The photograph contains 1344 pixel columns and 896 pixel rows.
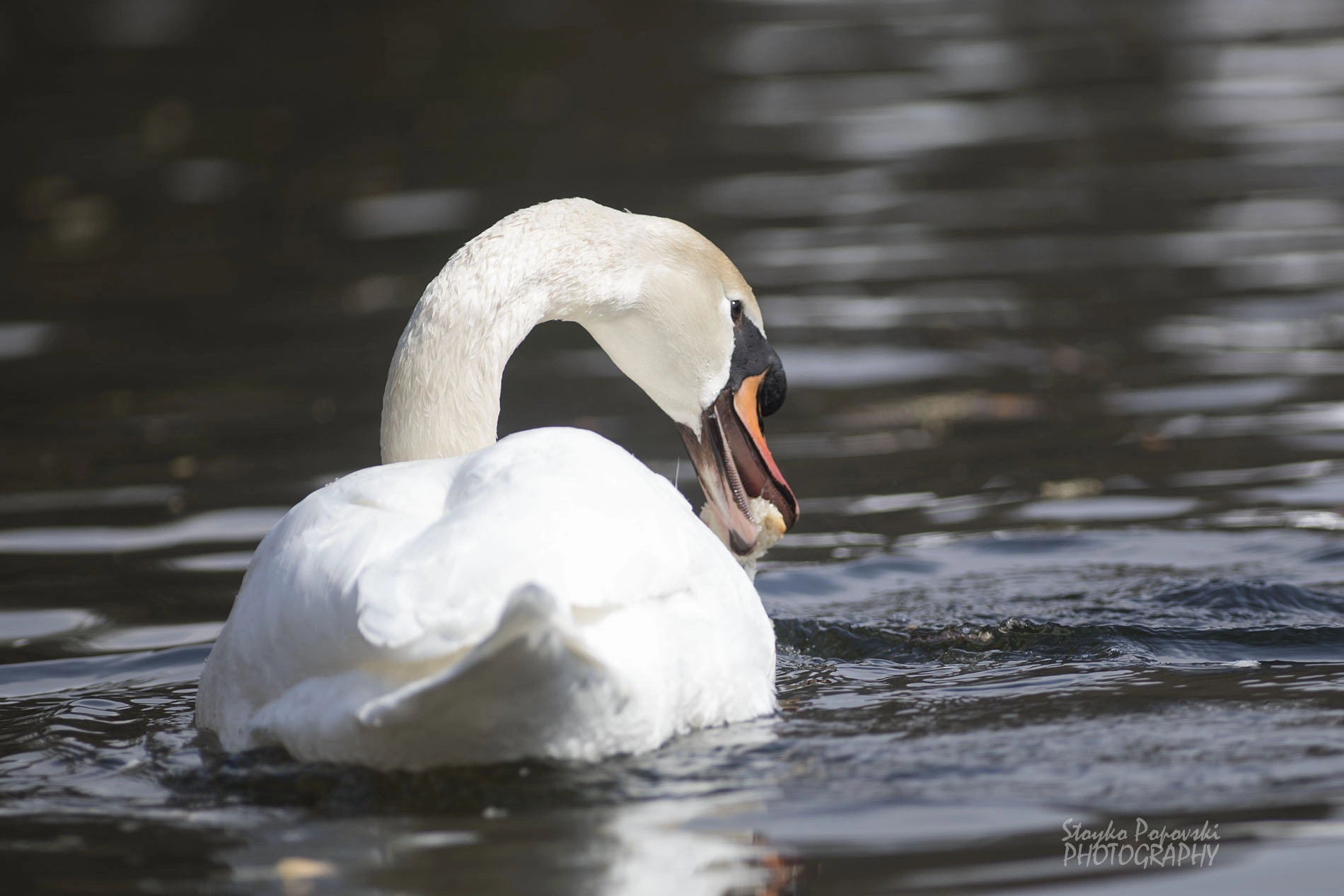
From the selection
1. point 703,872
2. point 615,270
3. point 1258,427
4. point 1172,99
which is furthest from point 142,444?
point 1172,99

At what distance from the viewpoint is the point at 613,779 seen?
4.14 meters

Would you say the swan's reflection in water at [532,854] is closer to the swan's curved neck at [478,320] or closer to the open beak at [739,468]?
the swan's curved neck at [478,320]

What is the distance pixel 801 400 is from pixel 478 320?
3.82 metres

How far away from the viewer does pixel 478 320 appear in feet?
17.8

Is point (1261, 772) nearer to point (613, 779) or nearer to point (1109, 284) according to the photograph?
point (613, 779)

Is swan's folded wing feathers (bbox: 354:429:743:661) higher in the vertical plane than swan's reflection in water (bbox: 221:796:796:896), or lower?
higher

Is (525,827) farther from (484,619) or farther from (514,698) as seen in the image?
(484,619)

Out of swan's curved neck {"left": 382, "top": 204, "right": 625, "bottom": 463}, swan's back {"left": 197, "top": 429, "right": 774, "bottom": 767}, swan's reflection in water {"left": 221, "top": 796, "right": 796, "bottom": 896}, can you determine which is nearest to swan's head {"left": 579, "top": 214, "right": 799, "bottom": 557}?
swan's curved neck {"left": 382, "top": 204, "right": 625, "bottom": 463}

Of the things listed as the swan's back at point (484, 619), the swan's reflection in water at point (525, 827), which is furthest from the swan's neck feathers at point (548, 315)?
the swan's reflection in water at point (525, 827)

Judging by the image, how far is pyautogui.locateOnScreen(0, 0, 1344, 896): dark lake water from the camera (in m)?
4.00

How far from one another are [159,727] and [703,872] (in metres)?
1.96

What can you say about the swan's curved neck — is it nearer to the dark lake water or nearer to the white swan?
the white swan

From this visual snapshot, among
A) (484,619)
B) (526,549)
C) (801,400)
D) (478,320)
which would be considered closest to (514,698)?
(484,619)

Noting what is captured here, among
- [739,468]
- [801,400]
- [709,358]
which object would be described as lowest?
Answer: [801,400]
